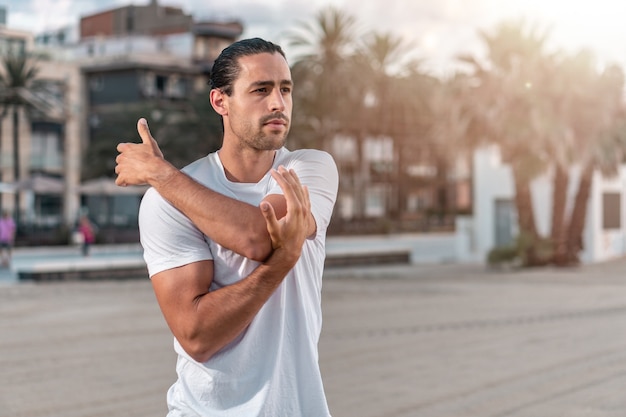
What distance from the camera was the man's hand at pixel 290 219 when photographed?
2441 millimetres

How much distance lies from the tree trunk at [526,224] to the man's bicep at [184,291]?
31.1 meters

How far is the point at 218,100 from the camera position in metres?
2.76

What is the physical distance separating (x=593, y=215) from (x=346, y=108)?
26.3 meters

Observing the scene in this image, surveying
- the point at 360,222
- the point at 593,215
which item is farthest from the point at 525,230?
the point at 360,222

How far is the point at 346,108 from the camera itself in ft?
204

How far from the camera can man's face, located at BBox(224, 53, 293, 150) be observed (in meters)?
2.64

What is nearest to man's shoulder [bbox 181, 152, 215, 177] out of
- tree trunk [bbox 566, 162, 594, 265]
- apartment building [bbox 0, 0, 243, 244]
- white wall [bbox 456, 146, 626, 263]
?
tree trunk [bbox 566, 162, 594, 265]

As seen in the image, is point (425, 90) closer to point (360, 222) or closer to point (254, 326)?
point (360, 222)

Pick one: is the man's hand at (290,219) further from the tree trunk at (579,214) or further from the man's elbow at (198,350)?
the tree trunk at (579,214)

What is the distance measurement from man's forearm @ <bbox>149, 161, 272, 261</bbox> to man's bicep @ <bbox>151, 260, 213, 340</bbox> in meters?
0.09

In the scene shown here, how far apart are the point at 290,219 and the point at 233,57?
477mm

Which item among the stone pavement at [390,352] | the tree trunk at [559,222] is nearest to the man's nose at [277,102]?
the stone pavement at [390,352]

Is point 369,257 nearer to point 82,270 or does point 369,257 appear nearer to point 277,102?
point 82,270

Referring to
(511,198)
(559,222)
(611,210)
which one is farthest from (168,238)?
(611,210)
